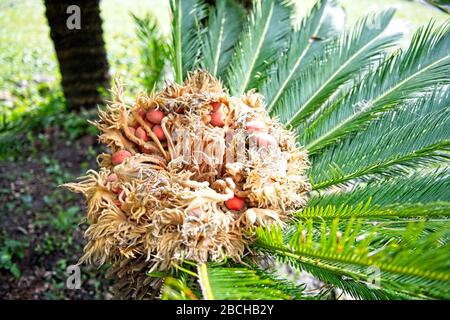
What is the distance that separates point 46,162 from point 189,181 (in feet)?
10.4

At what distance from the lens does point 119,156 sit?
204cm

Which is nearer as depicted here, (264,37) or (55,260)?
(264,37)

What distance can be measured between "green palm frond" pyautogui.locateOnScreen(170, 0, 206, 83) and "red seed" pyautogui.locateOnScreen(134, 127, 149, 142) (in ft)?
2.18

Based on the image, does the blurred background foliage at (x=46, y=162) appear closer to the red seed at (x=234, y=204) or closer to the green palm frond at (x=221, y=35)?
the green palm frond at (x=221, y=35)

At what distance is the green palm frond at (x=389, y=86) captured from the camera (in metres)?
2.35

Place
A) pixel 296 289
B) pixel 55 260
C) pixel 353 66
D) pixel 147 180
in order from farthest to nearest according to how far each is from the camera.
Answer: pixel 55 260
pixel 353 66
pixel 147 180
pixel 296 289

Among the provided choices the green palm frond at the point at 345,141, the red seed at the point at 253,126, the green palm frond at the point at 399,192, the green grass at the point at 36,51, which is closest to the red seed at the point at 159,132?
the red seed at the point at 253,126

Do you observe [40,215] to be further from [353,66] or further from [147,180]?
[353,66]

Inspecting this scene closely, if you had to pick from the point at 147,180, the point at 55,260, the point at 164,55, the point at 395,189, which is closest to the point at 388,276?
the point at 395,189

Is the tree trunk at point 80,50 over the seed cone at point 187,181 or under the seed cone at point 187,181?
over

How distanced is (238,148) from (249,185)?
0.19 meters

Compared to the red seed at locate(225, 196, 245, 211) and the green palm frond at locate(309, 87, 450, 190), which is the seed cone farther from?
the green palm frond at locate(309, 87, 450, 190)

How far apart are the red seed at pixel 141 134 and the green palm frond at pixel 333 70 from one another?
33.6 inches

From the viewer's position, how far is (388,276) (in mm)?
1518
